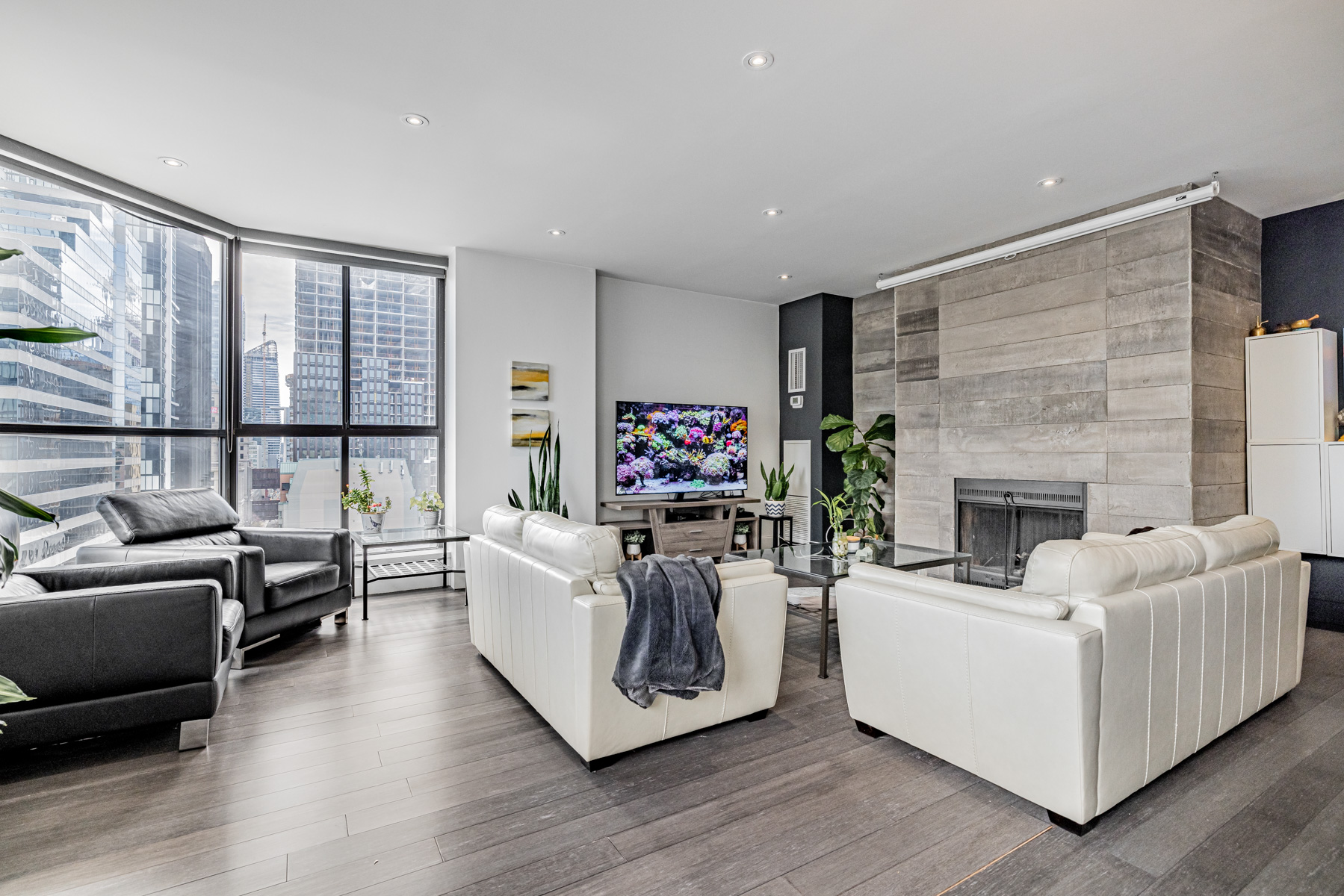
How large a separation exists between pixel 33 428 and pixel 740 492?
519cm

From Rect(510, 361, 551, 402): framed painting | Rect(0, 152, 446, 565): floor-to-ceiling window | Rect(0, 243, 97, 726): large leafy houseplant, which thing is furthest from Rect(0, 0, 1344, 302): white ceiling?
Rect(0, 243, 97, 726): large leafy houseplant

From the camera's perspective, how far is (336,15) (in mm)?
2301

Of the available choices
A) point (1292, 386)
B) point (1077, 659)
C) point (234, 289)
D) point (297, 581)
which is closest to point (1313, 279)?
point (1292, 386)

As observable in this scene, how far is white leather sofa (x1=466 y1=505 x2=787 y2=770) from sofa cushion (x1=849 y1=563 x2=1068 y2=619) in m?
0.36

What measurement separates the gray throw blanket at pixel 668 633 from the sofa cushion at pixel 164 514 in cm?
281

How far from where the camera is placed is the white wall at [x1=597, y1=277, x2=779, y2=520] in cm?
604

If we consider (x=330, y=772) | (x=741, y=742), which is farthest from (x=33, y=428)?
(x=741, y=742)

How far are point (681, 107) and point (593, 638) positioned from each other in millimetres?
2334

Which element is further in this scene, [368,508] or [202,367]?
[368,508]

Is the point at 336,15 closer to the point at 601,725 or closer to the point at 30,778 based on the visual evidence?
the point at 601,725

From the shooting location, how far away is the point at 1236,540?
2.42 metres

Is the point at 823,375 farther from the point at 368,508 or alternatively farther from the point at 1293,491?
the point at 368,508

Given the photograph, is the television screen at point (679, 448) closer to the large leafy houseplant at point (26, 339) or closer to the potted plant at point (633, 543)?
the potted plant at point (633, 543)

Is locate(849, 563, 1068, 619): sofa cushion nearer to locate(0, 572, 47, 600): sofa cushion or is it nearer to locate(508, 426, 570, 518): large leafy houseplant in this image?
locate(0, 572, 47, 600): sofa cushion
